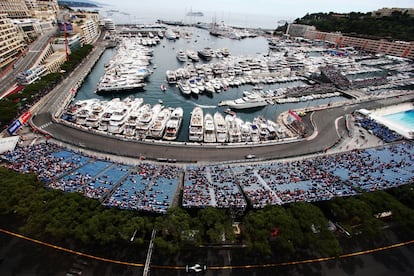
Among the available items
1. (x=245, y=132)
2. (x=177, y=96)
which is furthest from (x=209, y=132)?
(x=177, y=96)

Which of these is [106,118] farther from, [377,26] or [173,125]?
[377,26]

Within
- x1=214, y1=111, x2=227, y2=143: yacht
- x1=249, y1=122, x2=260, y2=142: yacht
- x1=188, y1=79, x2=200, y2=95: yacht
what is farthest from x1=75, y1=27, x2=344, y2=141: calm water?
x1=249, y1=122, x2=260, y2=142: yacht

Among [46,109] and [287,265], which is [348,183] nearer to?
[287,265]

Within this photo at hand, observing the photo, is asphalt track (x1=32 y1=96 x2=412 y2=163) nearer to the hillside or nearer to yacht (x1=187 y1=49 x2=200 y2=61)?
yacht (x1=187 y1=49 x2=200 y2=61)

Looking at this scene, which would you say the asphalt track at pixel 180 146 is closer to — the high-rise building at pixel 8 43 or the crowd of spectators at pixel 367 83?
the high-rise building at pixel 8 43

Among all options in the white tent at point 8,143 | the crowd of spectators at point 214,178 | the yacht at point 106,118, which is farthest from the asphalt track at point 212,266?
the yacht at point 106,118

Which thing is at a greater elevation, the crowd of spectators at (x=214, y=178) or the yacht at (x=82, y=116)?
the crowd of spectators at (x=214, y=178)

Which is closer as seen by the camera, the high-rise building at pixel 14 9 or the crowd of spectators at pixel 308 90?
the crowd of spectators at pixel 308 90

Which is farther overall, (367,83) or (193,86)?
(367,83)
